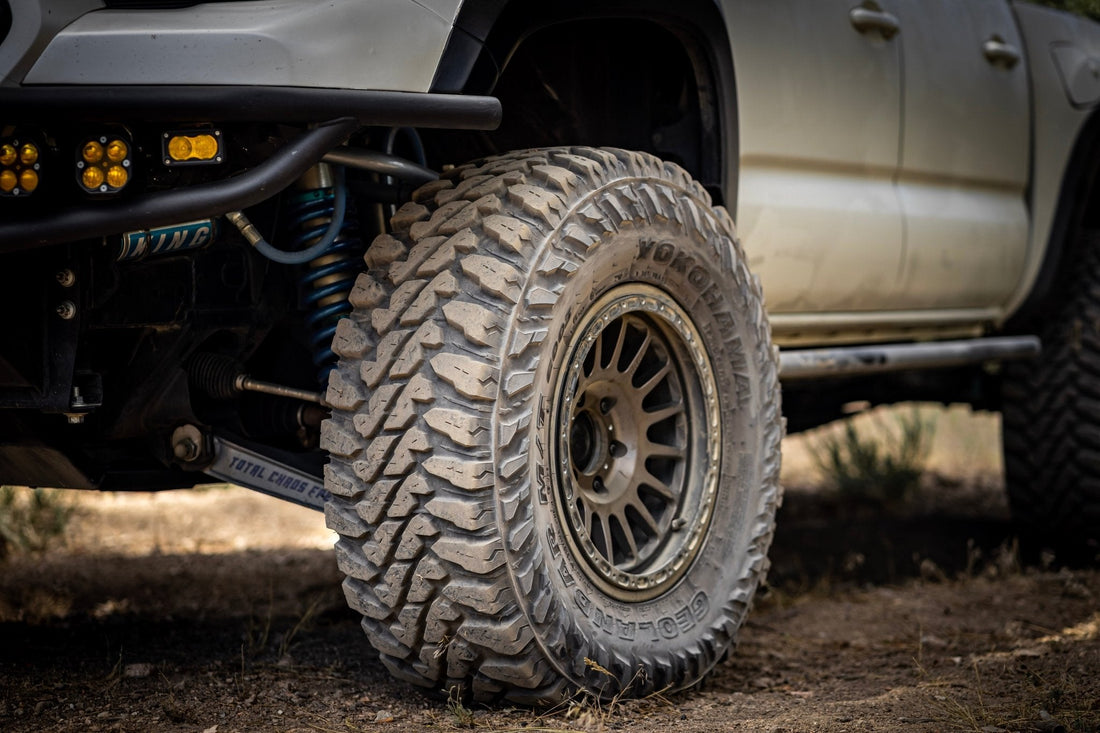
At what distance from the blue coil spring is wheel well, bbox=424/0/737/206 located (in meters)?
0.48

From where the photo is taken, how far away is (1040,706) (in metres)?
2.42

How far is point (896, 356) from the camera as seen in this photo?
12.4ft

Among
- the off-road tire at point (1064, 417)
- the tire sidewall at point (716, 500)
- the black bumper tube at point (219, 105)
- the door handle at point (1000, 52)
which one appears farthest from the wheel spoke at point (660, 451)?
the off-road tire at point (1064, 417)

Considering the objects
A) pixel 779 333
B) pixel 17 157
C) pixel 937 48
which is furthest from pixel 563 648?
pixel 937 48

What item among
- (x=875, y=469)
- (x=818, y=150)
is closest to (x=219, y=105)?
(x=818, y=150)

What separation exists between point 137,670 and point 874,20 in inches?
102

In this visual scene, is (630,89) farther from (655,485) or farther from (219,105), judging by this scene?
(219,105)

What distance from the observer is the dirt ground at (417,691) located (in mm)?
2350

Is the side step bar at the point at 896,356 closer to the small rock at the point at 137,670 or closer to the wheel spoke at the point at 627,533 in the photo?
the wheel spoke at the point at 627,533

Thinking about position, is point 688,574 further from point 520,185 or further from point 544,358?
point 520,185

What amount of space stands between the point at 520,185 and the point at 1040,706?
4.76ft

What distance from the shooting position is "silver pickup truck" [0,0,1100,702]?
200 centimetres

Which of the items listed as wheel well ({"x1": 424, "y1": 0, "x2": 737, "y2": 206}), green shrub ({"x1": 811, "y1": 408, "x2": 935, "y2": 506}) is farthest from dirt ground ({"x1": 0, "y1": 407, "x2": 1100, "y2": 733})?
wheel well ({"x1": 424, "y1": 0, "x2": 737, "y2": 206})

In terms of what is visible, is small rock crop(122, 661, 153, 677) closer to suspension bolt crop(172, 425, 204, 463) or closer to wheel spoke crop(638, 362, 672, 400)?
suspension bolt crop(172, 425, 204, 463)
